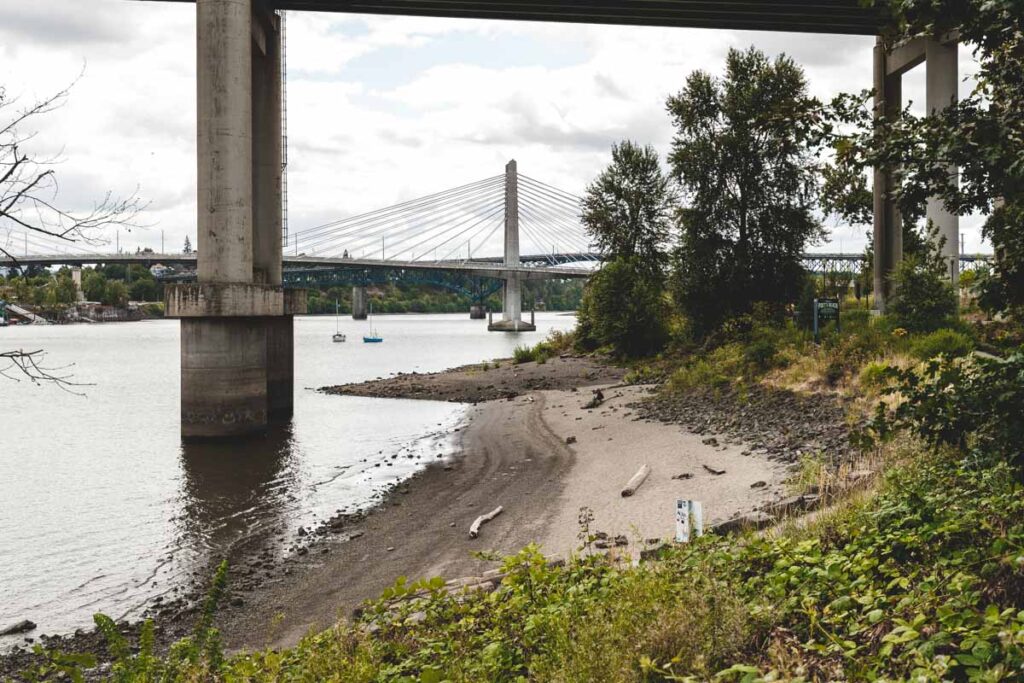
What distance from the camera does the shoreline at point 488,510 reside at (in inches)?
384

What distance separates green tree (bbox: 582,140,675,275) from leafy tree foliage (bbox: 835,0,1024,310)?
110ft

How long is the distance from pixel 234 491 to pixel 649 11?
22593mm

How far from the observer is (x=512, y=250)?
4087 inches

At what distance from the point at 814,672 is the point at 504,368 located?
123 feet

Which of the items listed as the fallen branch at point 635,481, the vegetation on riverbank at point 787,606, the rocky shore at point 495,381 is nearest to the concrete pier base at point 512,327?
the rocky shore at point 495,381

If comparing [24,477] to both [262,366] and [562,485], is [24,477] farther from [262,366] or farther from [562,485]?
[562,485]

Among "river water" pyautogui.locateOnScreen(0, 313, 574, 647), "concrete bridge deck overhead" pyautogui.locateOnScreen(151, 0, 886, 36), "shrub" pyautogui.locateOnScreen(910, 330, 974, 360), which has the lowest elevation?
"river water" pyautogui.locateOnScreen(0, 313, 574, 647)

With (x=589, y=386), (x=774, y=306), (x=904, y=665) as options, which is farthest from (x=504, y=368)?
(x=904, y=665)

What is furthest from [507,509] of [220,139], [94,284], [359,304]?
[359,304]

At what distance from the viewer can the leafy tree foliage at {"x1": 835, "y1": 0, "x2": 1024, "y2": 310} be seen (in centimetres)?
460

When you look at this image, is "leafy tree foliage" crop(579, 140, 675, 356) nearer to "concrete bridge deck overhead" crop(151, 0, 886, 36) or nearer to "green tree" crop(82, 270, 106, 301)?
"concrete bridge deck overhead" crop(151, 0, 886, 36)

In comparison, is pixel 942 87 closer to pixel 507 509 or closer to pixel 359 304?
pixel 507 509

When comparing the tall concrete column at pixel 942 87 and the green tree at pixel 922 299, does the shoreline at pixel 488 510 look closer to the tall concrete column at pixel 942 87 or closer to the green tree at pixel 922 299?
the green tree at pixel 922 299

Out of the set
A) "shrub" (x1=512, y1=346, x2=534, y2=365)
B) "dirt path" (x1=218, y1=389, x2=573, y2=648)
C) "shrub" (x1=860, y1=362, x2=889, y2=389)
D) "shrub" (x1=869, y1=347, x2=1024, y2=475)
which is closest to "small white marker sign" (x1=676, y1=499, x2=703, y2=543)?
"shrub" (x1=869, y1=347, x2=1024, y2=475)
